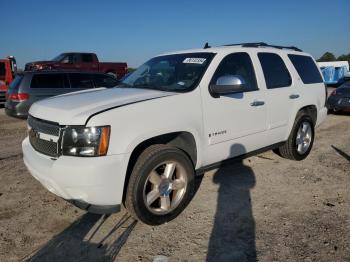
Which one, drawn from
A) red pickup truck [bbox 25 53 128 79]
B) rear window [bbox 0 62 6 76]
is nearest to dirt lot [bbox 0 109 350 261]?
rear window [bbox 0 62 6 76]

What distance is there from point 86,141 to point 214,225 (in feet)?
5.16

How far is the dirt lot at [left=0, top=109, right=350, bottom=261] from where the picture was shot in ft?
9.95

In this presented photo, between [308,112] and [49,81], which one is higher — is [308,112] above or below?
below

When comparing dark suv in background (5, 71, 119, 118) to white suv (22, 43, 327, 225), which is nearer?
white suv (22, 43, 327, 225)

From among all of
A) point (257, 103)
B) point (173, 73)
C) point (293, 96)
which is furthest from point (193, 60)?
point (293, 96)

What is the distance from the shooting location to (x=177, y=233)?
338cm

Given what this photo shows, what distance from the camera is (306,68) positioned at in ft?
18.7

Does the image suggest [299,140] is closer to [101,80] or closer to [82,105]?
[82,105]

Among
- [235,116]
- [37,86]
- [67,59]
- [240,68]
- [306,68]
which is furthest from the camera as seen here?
[67,59]

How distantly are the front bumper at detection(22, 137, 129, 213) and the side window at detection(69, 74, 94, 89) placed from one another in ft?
24.6

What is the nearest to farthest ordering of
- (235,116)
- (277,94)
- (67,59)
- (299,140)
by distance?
(235,116), (277,94), (299,140), (67,59)

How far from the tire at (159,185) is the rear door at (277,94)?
1687 mm

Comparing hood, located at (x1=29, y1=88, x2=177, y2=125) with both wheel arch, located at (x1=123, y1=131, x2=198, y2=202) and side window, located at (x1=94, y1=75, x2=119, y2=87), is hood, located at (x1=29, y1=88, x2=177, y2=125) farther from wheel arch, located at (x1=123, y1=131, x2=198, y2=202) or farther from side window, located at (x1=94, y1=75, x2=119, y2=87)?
side window, located at (x1=94, y1=75, x2=119, y2=87)

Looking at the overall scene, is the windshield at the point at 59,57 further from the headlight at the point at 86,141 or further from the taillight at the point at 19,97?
the headlight at the point at 86,141
